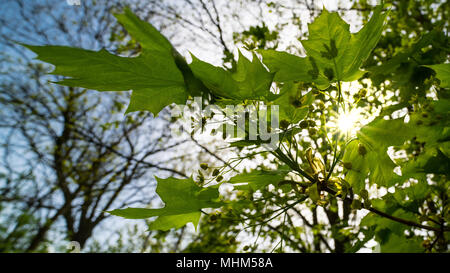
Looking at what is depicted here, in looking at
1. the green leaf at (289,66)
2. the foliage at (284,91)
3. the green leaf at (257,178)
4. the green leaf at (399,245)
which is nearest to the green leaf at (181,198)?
the foliage at (284,91)

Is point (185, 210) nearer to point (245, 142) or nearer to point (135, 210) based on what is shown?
point (135, 210)

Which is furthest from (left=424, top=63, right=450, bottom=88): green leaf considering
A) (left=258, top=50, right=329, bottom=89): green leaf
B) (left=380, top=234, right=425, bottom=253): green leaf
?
(left=380, top=234, right=425, bottom=253): green leaf

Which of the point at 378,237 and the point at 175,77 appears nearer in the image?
the point at 175,77

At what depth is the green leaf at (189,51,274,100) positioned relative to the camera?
65 cm

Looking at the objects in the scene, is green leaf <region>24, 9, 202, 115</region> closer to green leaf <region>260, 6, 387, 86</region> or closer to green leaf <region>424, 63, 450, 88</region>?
green leaf <region>260, 6, 387, 86</region>

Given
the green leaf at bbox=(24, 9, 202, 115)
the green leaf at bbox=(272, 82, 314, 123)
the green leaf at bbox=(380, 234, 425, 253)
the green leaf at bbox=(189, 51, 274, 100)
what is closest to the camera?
the green leaf at bbox=(24, 9, 202, 115)

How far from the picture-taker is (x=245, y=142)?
0.81 metres

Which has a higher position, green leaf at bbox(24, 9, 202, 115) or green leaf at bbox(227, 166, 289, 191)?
green leaf at bbox(24, 9, 202, 115)

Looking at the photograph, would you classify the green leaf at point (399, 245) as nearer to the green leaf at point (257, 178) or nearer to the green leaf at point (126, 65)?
the green leaf at point (257, 178)

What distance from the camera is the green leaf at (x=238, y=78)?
65 centimetres

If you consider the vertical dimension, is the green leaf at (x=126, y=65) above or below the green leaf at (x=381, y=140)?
above

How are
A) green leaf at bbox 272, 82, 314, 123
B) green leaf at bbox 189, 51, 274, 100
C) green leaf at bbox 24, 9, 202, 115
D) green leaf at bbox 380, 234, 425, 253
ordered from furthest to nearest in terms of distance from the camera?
green leaf at bbox 380, 234, 425, 253 < green leaf at bbox 272, 82, 314, 123 < green leaf at bbox 189, 51, 274, 100 < green leaf at bbox 24, 9, 202, 115
